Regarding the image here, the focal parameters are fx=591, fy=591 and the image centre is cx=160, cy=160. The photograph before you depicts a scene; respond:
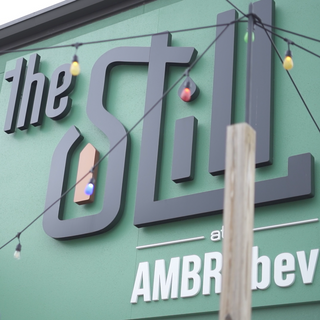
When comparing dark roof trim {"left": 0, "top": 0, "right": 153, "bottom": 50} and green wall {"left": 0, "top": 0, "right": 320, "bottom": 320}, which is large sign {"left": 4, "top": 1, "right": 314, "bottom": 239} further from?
dark roof trim {"left": 0, "top": 0, "right": 153, "bottom": 50}

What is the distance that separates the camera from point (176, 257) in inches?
220

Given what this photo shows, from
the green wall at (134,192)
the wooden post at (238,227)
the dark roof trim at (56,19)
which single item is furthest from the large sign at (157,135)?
the wooden post at (238,227)

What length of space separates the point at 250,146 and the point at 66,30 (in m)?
5.61

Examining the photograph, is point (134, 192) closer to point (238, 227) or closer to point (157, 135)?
point (157, 135)

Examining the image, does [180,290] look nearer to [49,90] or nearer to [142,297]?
[142,297]

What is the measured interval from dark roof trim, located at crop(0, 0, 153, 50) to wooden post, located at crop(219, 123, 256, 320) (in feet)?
16.0

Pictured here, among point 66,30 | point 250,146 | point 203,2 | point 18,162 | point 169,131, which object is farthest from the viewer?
point 66,30

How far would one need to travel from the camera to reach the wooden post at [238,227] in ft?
8.75

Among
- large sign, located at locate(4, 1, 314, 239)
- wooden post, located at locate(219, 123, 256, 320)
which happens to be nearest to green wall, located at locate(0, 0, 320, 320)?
large sign, located at locate(4, 1, 314, 239)

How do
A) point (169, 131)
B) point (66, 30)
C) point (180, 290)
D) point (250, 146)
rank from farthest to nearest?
1. point (66, 30)
2. point (169, 131)
3. point (180, 290)
4. point (250, 146)

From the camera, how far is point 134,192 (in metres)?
6.20

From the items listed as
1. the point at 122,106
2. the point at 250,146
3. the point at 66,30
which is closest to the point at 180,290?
the point at 122,106

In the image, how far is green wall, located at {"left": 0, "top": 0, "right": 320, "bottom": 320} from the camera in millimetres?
5211

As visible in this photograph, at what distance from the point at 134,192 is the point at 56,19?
3.16m
